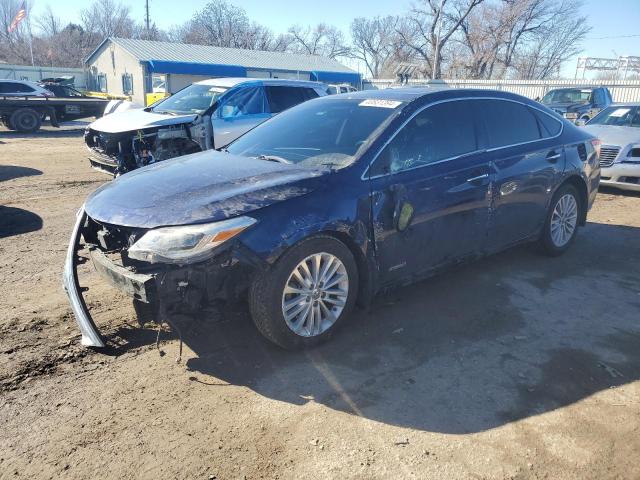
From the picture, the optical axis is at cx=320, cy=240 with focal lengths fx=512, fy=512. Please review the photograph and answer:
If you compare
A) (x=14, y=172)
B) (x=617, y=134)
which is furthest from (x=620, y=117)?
(x=14, y=172)

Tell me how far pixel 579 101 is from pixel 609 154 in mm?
10515

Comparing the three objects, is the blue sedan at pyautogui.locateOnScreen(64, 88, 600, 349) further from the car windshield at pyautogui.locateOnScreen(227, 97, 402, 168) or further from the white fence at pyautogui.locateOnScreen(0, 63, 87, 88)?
the white fence at pyautogui.locateOnScreen(0, 63, 87, 88)

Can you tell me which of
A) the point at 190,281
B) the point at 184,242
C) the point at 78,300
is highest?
the point at 184,242

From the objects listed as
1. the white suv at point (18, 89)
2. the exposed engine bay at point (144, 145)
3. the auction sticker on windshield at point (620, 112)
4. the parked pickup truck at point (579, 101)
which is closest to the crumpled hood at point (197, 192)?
the exposed engine bay at point (144, 145)

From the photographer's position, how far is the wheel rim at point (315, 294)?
10.8 ft

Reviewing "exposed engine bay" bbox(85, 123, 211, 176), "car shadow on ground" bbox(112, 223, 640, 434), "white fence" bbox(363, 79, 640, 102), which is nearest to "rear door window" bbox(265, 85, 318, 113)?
"exposed engine bay" bbox(85, 123, 211, 176)

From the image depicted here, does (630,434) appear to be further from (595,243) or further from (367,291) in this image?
(595,243)

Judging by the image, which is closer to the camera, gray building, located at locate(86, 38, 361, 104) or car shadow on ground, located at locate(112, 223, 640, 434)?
car shadow on ground, located at locate(112, 223, 640, 434)

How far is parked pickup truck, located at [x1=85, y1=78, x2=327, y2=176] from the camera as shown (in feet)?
26.9

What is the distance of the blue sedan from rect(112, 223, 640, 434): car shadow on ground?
0.98 feet

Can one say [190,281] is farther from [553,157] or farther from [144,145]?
[144,145]

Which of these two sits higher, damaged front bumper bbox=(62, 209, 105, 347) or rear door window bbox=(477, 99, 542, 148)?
rear door window bbox=(477, 99, 542, 148)

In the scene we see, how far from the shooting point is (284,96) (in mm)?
10031

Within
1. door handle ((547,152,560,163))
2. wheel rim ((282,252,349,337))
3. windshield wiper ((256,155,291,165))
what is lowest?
wheel rim ((282,252,349,337))
